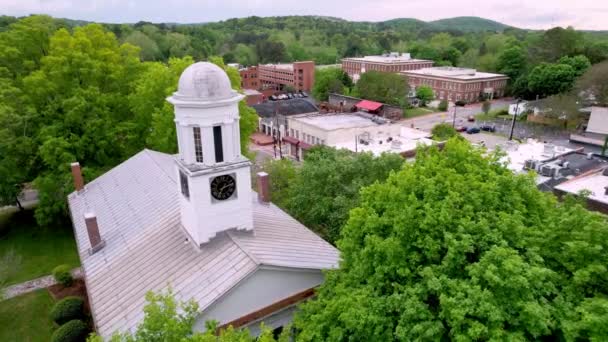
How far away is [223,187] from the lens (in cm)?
1449

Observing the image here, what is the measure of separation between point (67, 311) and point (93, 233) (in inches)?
175

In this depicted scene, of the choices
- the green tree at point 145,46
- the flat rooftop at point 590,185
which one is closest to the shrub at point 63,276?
the flat rooftop at point 590,185

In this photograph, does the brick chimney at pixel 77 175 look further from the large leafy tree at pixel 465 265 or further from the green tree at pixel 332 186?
the large leafy tree at pixel 465 265

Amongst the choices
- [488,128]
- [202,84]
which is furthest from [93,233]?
[488,128]

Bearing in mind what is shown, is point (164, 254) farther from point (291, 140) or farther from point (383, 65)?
point (383, 65)

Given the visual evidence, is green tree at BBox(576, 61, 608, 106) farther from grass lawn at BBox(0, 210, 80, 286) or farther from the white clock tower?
grass lawn at BBox(0, 210, 80, 286)

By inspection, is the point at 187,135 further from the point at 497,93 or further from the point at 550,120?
the point at 497,93

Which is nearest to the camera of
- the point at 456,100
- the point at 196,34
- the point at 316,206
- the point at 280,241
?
the point at 280,241

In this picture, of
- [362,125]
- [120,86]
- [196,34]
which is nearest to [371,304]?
[120,86]

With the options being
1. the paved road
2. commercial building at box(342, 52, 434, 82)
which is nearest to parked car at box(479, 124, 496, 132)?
the paved road

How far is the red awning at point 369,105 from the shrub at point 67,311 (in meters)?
56.9

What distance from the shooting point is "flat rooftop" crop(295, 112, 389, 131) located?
47438 mm

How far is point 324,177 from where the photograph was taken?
901 inches

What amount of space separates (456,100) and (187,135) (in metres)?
78.9
